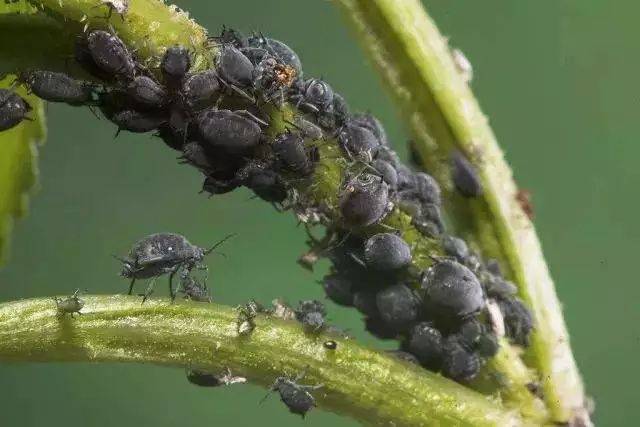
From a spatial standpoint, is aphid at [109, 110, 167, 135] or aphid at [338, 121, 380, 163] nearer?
aphid at [109, 110, 167, 135]

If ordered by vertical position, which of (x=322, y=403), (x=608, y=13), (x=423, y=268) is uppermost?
(x=608, y=13)

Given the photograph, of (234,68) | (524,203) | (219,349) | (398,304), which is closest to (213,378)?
(219,349)

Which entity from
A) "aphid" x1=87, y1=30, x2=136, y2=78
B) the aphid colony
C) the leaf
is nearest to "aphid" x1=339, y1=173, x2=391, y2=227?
the aphid colony

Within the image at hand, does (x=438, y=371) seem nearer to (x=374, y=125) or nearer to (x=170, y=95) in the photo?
(x=374, y=125)

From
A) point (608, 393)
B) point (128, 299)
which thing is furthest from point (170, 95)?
point (608, 393)

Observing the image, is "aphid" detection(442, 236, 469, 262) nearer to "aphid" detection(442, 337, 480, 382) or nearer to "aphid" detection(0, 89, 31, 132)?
"aphid" detection(442, 337, 480, 382)

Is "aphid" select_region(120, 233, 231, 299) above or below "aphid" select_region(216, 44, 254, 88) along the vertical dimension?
below

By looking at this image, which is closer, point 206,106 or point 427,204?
point 206,106

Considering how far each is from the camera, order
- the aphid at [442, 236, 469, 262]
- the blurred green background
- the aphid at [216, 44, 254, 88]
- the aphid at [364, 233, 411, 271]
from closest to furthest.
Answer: the aphid at [216, 44, 254, 88]
the aphid at [364, 233, 411, 271]
the aphid at [442, 236, 469, 262]
the blurred green background
